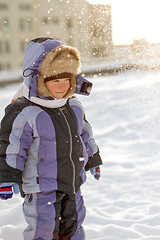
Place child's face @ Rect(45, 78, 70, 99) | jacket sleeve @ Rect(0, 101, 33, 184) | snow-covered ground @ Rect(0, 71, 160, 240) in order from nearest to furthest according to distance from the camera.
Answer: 1. jacket sleeve @ Rect(0, 101, 33, 184)
2. child's face @ Rect(45, 78, 70, 99)
3. snow-covered ground @ Rect(0, 71, 160, 240)

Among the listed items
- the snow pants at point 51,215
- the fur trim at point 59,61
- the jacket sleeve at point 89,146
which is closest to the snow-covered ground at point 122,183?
the snow pants at point 51,215

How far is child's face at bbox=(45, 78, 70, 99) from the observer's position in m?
1.91

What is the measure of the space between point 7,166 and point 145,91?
693 centimetres

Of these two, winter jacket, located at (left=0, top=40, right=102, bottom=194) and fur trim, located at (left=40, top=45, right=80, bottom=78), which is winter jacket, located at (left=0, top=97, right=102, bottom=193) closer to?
winter jacket, located at (left=0, top=40, right=102, bottom=194)

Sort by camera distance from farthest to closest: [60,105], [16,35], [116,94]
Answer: [16,35] < [116,94] < [60,105]

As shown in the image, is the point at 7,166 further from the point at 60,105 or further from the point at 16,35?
the point at 16,35

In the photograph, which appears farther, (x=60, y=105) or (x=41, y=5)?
(x=41, y=5)

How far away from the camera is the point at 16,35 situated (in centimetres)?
3058

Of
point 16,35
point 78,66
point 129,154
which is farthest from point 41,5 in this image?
point 78,66

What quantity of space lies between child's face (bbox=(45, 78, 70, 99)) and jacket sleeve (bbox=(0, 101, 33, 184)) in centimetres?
21

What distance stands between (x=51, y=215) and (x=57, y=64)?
804 millimetres

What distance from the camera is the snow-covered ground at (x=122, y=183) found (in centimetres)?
253

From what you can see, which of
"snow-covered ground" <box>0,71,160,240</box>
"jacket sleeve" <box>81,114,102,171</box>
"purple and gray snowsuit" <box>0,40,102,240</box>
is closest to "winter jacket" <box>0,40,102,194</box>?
"purple and gray snowsuit" <box>0,40,102,240</box>

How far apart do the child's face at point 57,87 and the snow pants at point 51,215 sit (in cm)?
53
